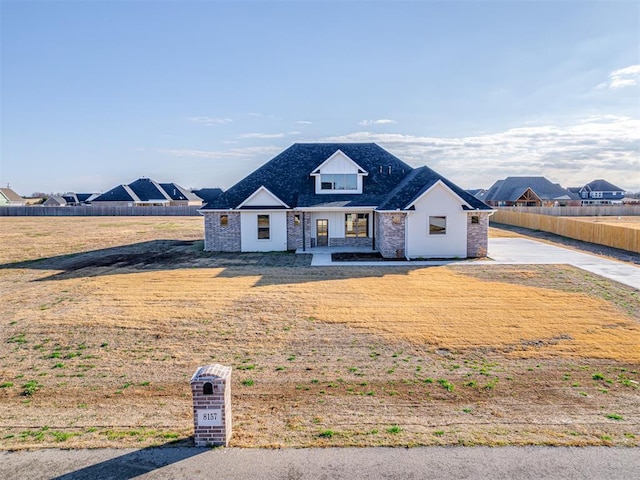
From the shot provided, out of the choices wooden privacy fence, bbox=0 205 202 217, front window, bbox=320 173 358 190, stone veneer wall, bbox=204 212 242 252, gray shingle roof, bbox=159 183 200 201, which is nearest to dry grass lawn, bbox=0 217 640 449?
stone veneer wall, bbox=204 212 242 252

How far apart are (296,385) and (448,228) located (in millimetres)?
16928

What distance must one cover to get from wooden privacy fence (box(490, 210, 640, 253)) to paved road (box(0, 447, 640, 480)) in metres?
25.2

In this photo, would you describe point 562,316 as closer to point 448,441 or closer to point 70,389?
point 448,441

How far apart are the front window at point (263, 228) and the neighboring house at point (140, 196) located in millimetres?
54962

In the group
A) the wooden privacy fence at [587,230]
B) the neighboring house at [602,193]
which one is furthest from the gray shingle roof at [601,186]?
the wooden privacy fence at [587,230]

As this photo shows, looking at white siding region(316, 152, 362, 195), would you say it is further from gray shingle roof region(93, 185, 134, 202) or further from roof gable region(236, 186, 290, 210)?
gray shingle roof region(93, 185, 134, 202)

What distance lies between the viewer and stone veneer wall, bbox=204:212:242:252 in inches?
1038

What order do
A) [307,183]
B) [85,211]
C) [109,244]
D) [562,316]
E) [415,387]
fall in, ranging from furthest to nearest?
[85,211] < [109,244] < [307,183] < [562,316] < [415,387]

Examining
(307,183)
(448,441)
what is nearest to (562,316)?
(448,441)

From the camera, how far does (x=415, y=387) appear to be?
27.3 feet

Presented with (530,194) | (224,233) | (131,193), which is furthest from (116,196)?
(530,194)

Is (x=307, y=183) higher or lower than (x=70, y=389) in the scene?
higher

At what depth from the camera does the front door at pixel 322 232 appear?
2705 cm

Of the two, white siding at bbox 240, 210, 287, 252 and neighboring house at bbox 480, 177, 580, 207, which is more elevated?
neighboring house at bbox 480, 177, 580, 207
